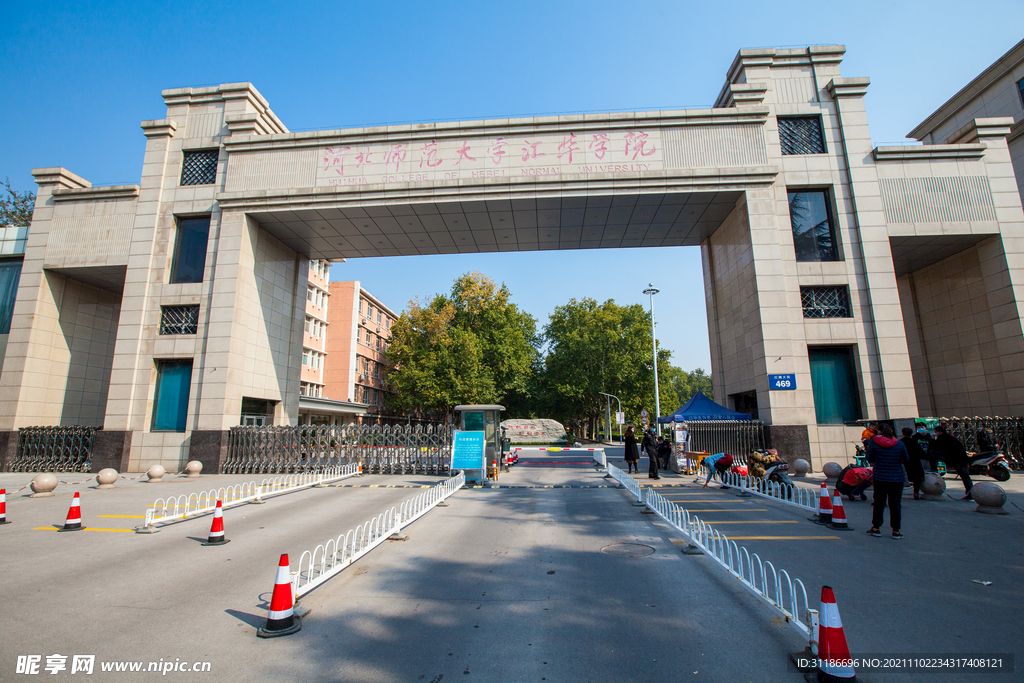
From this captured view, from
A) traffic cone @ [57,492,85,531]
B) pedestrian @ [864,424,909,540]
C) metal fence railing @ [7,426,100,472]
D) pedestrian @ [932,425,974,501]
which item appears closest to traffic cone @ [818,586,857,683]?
pedestrian @ [864,424,909,540]

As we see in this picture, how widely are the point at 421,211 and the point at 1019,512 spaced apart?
19.9 meters

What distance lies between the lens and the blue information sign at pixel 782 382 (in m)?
17.4

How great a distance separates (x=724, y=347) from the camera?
21.9m

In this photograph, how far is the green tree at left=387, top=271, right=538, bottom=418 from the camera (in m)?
41.7

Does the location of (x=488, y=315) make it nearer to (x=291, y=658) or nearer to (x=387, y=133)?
(x=387, y=133)

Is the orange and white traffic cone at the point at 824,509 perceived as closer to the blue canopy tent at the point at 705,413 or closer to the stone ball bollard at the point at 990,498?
the stone ball bollard at the point at 990,498

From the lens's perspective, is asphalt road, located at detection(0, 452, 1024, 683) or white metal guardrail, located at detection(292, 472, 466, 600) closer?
asphalt road, located at detection(0, 452, 1024, 683)

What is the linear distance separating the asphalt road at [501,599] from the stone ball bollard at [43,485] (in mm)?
3910

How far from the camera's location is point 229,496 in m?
12.6

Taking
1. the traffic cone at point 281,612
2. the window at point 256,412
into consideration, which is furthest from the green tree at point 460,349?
the traffic cone at point 281,612

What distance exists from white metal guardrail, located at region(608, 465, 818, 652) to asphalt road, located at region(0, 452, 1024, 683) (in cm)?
17

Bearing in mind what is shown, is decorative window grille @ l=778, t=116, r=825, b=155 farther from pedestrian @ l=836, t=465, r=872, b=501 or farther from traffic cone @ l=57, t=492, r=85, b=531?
traffic cone @ l=57, t=492, r=85, b=531

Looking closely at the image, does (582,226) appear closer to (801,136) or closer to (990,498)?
(801,136)

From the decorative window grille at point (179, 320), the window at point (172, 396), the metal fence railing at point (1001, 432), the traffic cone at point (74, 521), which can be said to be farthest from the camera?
the decorative window grille at point (179, 320)
